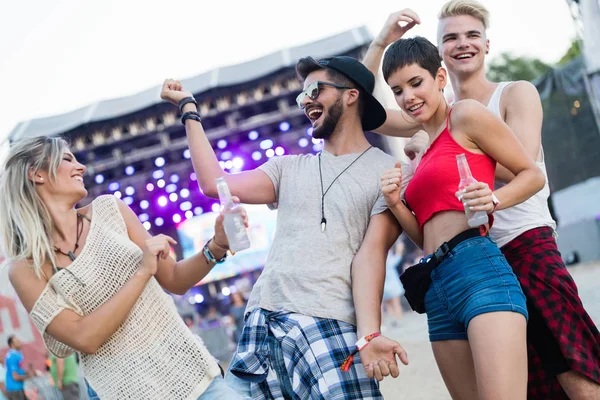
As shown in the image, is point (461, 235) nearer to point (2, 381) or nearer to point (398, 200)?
point (398, 200)

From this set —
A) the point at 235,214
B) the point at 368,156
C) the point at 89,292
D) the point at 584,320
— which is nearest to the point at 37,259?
the point at 89,292

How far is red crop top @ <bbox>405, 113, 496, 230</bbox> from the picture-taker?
246 cm

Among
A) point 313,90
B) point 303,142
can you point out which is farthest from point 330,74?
point 303,142

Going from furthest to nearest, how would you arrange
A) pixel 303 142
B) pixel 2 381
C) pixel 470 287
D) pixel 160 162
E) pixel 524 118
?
pixel 160 162 → pixel 303 142 → pixel 2 381 → pixel 524 118 → pixel 470 287

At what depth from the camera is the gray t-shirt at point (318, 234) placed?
2584 mm

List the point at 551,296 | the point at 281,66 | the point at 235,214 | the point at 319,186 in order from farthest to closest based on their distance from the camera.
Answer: the point at 281,66 → the point at 319,186 → the point at 551,296 → the point at 235,214

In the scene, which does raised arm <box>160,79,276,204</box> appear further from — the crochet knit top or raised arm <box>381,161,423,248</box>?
raised arm <box>381,161,423,248</box>

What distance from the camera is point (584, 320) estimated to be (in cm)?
256

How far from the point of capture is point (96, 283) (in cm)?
242

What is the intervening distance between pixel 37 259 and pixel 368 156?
1.45 metres

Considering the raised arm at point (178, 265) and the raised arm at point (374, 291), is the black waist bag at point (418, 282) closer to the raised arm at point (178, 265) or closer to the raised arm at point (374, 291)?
the raised arm at point (374, 291)

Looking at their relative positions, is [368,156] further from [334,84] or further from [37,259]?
[37,259]

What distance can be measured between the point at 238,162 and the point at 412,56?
10.1m

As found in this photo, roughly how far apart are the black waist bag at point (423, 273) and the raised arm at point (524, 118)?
1.44 ft
